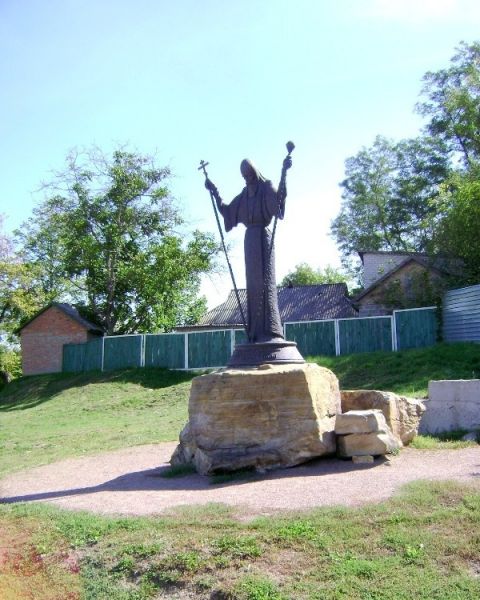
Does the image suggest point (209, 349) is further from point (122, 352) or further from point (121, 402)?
point (121, 402)

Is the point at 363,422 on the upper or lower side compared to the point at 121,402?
upper

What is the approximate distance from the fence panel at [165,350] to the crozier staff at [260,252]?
48.0ft

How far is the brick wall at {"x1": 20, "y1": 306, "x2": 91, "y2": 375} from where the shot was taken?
1072 inches

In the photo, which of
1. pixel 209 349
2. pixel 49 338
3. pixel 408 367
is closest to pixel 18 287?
pixel 49 338

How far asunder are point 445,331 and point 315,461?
13353 millimetres

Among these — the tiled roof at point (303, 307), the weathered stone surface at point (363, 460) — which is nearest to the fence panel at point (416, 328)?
the tiled roof at point (303, 307)

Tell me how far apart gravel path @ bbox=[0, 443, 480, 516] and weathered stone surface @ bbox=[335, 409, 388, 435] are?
37 centimetres

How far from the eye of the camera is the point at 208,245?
2972 cm

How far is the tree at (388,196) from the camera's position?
116 feet

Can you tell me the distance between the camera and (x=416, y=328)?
19.5 m

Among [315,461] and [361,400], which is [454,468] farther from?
[361,400]

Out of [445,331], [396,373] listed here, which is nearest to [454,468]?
[396,373]

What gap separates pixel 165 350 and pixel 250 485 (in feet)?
55.8

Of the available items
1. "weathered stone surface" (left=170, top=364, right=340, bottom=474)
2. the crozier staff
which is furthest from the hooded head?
"weathered stone surface" (left=170, top=364, right=340, bottom=474)
